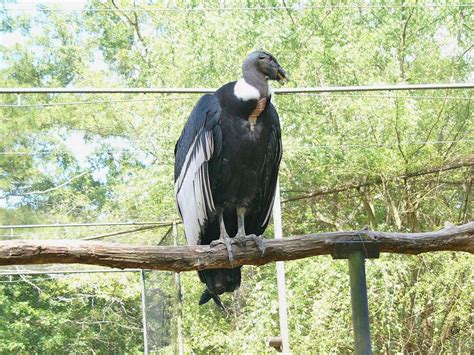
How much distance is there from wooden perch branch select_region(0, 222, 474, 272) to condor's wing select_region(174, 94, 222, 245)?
0.38 meters

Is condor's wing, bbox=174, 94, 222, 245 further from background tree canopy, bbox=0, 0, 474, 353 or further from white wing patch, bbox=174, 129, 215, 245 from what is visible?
background tree canopy, bbox=0, 0, 474, 353

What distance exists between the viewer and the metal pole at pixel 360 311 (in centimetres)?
251

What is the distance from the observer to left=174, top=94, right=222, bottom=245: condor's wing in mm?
3164

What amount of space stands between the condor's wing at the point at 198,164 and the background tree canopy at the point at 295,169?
2806mm

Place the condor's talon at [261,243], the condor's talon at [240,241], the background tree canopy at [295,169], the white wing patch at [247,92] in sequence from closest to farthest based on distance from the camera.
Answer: the condor's talon at [261,243], the condor's talon at [240,241], the white wing patch at [247,92], the background tree canopy at [295,169]

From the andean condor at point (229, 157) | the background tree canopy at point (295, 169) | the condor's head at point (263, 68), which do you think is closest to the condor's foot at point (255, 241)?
the andean condor at point (229, 157)

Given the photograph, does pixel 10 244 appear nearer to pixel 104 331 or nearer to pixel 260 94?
pixel 260 94

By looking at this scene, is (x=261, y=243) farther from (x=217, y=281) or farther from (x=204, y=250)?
(x=217, y=281)

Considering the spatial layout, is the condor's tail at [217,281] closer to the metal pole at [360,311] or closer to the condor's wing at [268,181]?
the condor's wing at [268,181]

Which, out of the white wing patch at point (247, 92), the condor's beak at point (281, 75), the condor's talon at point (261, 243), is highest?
the condor's beak at point (281, 75)

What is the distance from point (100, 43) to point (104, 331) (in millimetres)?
5102

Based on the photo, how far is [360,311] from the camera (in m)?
2.54

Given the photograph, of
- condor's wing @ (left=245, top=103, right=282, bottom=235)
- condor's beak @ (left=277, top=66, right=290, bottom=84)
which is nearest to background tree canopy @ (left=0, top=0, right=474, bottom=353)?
condor's wing @ (left=245, top=103, right=282, bottom=235)

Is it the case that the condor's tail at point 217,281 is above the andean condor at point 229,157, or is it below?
below
